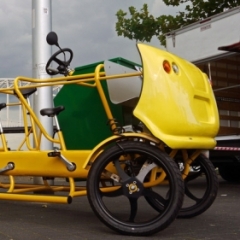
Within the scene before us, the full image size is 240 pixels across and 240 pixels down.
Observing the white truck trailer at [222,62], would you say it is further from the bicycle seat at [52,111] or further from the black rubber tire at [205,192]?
the bicycle seat at [52,111]

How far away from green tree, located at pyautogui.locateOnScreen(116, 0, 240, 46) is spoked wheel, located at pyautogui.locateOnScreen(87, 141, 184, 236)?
15160 mm

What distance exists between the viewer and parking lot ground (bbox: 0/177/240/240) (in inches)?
188

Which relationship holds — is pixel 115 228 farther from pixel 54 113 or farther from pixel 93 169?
pixel 54 113

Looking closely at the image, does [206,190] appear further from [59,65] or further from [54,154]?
[59,65]

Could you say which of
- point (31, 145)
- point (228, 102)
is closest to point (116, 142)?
point (31, 145)

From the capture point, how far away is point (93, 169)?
4.93 metres

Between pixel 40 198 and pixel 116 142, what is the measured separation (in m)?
0.86

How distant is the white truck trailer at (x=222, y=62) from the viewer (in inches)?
356

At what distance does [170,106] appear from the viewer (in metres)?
4.81

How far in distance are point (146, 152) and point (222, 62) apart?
21.4ft

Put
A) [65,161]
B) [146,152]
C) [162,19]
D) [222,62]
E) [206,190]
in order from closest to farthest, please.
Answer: [146,152] → [65,161] → [206,190] → [222,62] → [162,19]

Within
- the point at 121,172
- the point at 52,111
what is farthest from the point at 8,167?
the point at 121,172

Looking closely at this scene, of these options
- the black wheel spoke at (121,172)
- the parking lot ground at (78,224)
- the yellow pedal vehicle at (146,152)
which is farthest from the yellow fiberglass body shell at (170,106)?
the parking lot ground at (78,224)

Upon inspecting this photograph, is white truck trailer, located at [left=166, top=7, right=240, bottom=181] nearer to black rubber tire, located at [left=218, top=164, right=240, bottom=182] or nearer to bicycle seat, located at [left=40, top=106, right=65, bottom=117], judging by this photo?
black rubber tire, located at [left=218, top=164, right=240, bottom=182]
